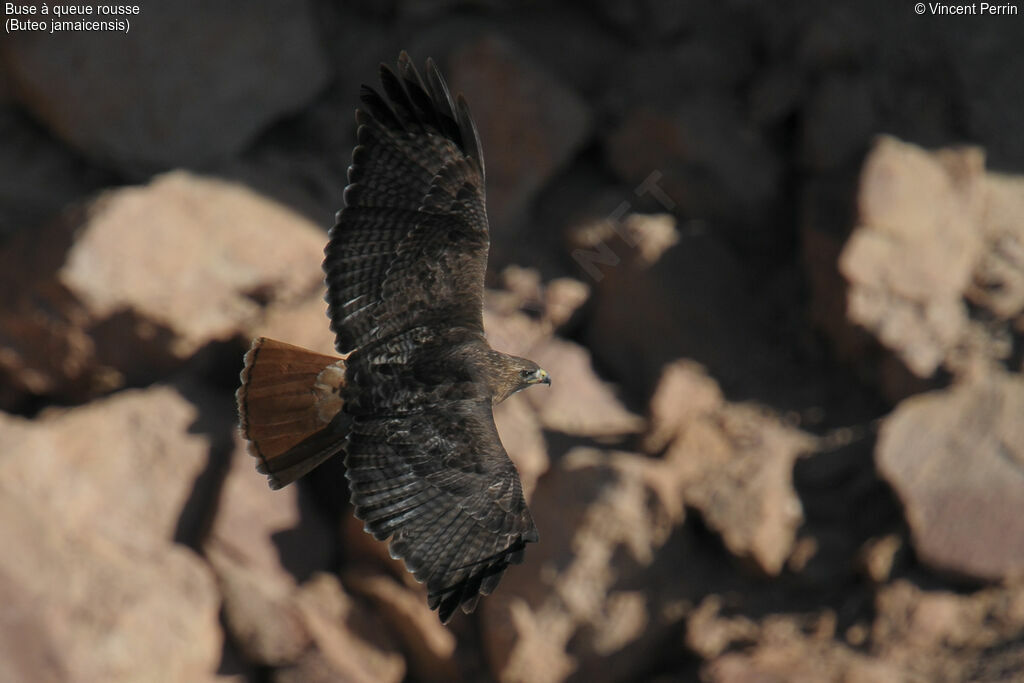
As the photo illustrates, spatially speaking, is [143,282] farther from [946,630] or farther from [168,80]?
[946,630]

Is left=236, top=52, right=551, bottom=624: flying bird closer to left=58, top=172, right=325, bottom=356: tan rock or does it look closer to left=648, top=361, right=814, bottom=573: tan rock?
left=648, top=361, right=814, bottom=573: tan rock

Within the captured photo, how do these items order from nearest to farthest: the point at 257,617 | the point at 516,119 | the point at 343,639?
1. the point at 257,617
2. the point at 343,639
3. the point at 516,119

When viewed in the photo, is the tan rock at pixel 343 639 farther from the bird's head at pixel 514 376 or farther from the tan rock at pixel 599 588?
the bird's head at pixel 514 376

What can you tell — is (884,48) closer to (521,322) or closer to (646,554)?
(521,322)

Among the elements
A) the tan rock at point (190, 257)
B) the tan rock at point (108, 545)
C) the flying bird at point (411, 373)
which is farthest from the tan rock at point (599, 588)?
the flying bird at point (411, 373)

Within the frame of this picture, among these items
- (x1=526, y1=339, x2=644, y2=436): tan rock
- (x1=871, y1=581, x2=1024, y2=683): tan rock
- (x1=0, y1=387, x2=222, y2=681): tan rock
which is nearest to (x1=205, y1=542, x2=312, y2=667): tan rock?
(x1=0, y1=387, x2=222, y2=681): tan rock

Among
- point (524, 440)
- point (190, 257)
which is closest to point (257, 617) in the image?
point (524, 440)

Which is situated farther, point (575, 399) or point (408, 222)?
point (575, 399)
